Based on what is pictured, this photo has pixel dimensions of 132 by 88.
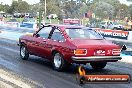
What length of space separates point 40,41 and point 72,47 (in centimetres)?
215

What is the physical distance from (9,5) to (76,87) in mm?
112082

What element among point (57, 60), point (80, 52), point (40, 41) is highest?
point (40, 41)

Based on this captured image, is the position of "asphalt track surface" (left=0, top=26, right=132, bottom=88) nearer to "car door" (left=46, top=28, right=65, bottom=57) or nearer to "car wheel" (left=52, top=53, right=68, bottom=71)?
"car wheel" (left=52, top=53, right=68, bottom=71)

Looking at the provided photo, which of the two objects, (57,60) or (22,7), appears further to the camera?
(22,7)

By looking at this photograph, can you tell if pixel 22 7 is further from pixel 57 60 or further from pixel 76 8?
pixel 57 60

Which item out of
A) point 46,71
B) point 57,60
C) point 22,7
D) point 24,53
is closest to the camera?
point 46,71

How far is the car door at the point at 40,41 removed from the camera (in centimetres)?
1228

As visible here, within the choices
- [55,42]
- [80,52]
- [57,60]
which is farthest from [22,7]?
[80,52]

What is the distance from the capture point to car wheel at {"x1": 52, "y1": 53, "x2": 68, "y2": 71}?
10984 millimetres

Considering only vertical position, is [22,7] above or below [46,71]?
above

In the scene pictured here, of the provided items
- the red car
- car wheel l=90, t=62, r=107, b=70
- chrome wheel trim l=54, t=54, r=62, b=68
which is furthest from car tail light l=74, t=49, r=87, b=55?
car wheel l=90, t=62, r=107, b=70

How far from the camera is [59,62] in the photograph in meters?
11.3

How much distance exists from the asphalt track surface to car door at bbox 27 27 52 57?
0.48 meters

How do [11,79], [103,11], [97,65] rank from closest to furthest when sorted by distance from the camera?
[11,79]
[97,65]
[103,11]
